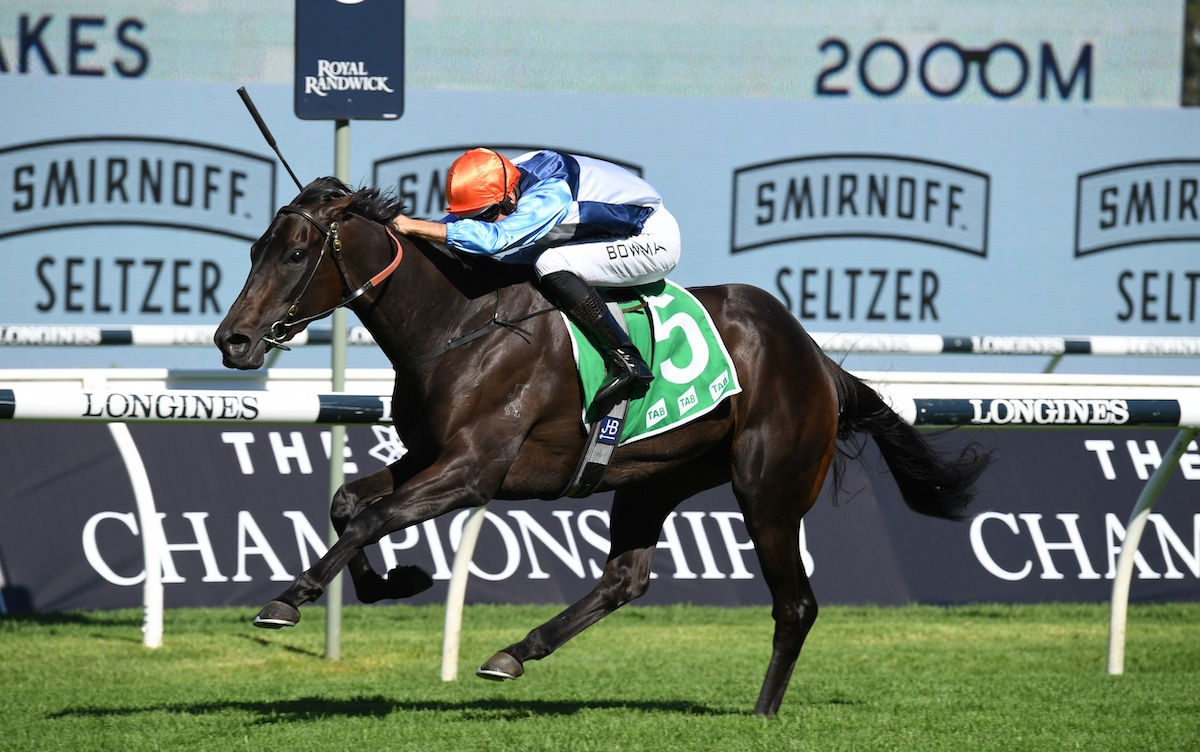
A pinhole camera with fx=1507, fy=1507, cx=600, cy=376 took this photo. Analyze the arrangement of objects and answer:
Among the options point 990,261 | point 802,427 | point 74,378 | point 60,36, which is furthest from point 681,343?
point 60,36

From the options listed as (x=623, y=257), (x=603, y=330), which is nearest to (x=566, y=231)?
(x=623, y=257)

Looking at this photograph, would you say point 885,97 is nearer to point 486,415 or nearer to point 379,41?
point 379,41

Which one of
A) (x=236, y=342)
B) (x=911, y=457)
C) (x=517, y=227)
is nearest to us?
(x=236, y=342)

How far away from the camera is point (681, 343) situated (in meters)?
4.75

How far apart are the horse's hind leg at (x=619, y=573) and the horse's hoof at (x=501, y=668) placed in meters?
0.03

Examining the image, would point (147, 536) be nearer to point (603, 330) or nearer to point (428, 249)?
point (428, 249)

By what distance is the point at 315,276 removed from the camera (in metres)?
4.28

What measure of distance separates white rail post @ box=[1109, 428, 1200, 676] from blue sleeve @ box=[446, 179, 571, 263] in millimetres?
2632

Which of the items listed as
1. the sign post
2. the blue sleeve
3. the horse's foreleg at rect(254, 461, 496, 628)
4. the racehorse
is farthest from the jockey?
the sign post

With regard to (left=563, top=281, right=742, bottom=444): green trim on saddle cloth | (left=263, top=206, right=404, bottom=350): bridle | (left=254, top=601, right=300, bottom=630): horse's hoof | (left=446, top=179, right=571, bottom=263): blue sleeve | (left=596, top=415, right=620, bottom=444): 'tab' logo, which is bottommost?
(left=254, top=601, right=300, bottom=630): horse's hoof

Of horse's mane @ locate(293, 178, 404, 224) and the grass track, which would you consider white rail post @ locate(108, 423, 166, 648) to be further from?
horse's mane @ locate(293, 178, 404, 224)

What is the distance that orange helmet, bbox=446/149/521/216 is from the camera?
4453mm

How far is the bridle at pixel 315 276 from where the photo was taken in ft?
13.8

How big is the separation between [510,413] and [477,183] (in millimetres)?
686
